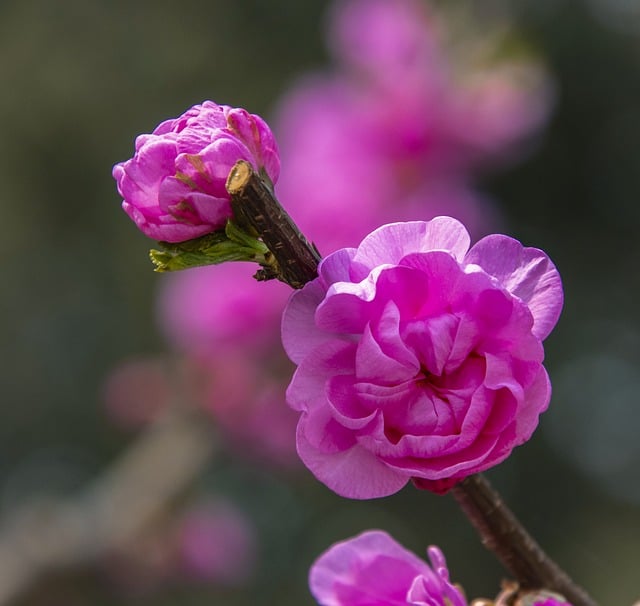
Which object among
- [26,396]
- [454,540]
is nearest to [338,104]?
[26,396]

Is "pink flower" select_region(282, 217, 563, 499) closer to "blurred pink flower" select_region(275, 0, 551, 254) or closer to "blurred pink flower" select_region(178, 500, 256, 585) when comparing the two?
"blurred pink flower" select_region(275, 0, 551, 254)

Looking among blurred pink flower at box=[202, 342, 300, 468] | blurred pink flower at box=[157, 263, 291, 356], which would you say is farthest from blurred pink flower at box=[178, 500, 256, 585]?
blurred pink flower at box=[157, 263, 291, 356]

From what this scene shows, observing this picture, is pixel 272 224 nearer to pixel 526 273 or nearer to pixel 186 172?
pixel 186 172

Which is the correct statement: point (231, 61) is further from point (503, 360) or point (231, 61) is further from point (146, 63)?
point (503, 360)

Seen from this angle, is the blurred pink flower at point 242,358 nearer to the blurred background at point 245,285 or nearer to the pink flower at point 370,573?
the blurred background at point 245,285

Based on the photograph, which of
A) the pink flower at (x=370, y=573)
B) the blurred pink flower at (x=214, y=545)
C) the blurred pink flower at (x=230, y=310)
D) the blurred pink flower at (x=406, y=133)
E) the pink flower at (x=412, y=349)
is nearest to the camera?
the pink flower at (x=412, y=349)

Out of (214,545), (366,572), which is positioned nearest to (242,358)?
(214,545)

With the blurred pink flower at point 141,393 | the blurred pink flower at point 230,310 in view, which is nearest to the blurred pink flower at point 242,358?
the blurred pink flower at point 230,310

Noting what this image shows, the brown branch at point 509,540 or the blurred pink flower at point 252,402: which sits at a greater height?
the brown branch at point 509,540
